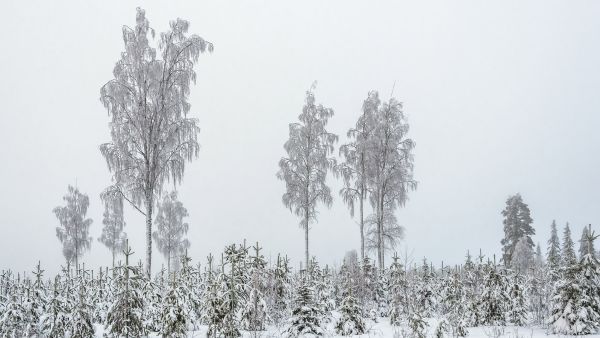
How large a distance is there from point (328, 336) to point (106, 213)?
3262 centimetres

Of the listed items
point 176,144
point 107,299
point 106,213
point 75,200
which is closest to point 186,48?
point 176,144

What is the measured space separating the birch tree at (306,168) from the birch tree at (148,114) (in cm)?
647

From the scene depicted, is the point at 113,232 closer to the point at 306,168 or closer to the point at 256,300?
the point at 306,168

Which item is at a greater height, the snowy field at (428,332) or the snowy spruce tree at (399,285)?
the snowy spruce tree at (399,285)

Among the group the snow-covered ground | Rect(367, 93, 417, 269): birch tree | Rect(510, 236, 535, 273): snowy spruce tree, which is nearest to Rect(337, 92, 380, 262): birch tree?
Rect(367, 93, 417, 269): birch tree

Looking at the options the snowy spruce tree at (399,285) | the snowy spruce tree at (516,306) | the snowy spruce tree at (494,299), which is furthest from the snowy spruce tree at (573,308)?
the snowy spruce tree at (399,285)

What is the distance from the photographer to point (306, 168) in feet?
73.4

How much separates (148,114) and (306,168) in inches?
353

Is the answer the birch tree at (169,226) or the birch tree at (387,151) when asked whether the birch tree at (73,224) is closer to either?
the birch tree at (169,226)

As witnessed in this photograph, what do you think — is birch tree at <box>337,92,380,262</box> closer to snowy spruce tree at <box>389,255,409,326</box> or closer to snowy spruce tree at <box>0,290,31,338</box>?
snowy spruce tree at <box>389,255,409,326</box>

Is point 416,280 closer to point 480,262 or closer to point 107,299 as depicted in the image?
point 480,262

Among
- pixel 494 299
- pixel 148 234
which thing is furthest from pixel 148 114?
pixel 494 299

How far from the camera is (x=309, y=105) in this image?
22.9 m

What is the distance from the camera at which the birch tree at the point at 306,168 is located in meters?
22.3
